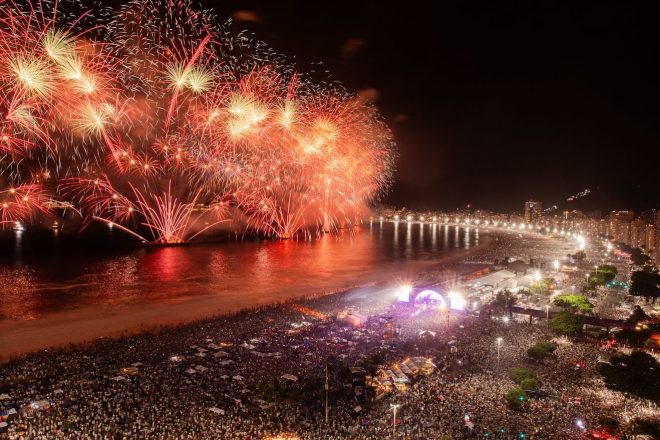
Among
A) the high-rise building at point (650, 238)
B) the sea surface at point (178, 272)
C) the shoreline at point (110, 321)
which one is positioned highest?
the high-rise building at point (650, 238)

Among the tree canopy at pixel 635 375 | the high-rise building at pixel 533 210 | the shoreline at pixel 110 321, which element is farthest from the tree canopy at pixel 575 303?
the high-rise building at pixel 533 210

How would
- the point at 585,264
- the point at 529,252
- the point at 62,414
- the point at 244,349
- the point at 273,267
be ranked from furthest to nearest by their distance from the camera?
the point at 529,252, the point at 585,264, the point at 273,267, the point at 244,349, the point at 62,414

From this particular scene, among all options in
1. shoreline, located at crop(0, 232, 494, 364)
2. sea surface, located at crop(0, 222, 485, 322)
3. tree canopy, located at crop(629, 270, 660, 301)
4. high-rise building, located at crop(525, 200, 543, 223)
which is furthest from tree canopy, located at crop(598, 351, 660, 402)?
high-rise building, located at crop(525, 200, 543, 223)

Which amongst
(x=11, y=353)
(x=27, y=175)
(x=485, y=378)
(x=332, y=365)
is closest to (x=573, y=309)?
(x=485, y=378)

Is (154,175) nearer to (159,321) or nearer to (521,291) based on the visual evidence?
(159,321)

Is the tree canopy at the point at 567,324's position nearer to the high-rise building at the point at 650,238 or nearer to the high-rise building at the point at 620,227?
the high-rise building at the point at 650,238

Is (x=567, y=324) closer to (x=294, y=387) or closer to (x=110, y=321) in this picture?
(x=294, y=387)

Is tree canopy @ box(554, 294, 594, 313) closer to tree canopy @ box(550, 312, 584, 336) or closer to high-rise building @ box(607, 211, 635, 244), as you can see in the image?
tree canopy @ box(550, 312, 584, 336)
